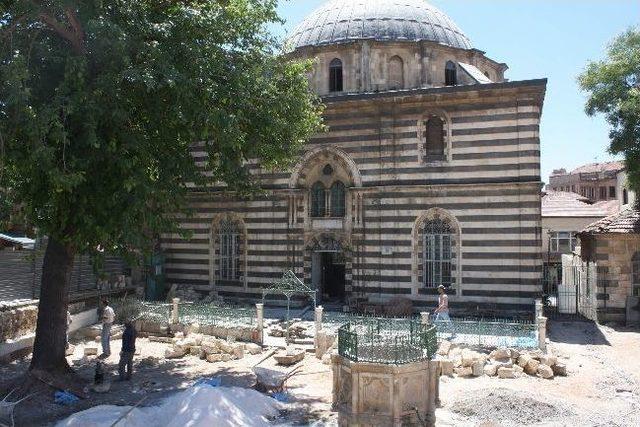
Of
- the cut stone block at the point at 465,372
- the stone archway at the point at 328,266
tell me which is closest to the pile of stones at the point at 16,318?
the stone archway at the point at 328,266

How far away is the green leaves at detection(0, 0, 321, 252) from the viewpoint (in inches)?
482

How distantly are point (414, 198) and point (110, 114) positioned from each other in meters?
12.9

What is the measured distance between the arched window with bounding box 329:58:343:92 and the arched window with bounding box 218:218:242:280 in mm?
7528

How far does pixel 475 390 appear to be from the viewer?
43.5ft

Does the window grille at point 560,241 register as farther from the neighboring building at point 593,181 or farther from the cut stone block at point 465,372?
the cut stone block at point 465,372

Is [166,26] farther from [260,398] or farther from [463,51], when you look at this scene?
[463,51]

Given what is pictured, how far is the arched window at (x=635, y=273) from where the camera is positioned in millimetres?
21844

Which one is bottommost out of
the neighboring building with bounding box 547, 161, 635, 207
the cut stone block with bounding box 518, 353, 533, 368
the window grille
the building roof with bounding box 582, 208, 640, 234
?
the cut stone block with bounding box 518, 353, 533, 368

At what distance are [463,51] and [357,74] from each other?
17.7ft

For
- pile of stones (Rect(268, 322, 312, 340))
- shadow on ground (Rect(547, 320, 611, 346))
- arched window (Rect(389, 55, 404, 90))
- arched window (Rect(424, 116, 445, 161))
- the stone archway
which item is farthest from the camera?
arched window (Rect(389, 55, 404, 90))

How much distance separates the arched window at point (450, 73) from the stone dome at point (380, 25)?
956 millimetres

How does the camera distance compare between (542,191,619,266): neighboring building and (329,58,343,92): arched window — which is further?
(542,191,619,266): neighboring building

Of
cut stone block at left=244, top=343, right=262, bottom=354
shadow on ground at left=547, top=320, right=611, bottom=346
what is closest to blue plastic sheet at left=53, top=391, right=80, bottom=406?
cut stone block at left=244, top=343, right=262, bottom=354

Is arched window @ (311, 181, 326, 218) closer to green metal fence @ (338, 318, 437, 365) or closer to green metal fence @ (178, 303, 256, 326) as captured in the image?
green metal fence @ (178, 303, 256, 326)
